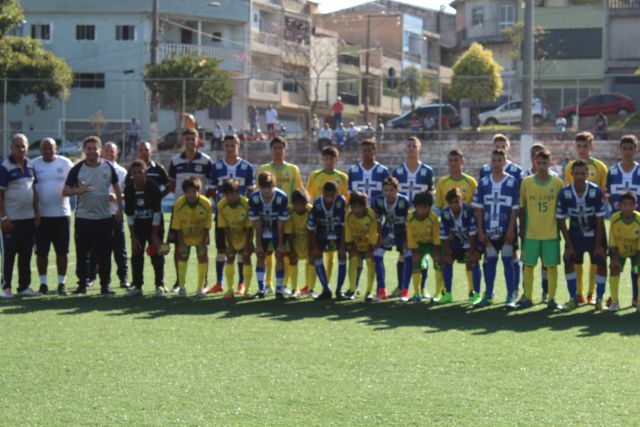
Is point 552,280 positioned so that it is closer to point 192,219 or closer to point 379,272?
point 379,272

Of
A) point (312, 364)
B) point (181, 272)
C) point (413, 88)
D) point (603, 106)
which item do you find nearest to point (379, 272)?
point (181, 272)

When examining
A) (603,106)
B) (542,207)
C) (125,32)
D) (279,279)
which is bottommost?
(279,279)

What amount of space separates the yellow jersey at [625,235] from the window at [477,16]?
2208 inches

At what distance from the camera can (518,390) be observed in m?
7.89

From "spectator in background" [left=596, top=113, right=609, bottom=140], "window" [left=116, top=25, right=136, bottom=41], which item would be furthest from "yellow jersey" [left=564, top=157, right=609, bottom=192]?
"window" [left=116, top=25, right=136, bottom=41]

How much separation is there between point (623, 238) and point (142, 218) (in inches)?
222

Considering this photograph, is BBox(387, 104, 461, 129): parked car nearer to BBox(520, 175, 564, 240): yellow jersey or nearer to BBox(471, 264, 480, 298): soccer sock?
BBox(471, 264, 480, 298): soccer sock

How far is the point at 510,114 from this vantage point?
127 ft

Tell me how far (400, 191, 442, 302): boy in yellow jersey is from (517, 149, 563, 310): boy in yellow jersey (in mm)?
1045

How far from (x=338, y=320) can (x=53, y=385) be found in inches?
157

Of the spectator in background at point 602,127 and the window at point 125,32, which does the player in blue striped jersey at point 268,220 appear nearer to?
the spectator in background at point 602,127

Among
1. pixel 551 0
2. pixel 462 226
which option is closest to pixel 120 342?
pixel 462 226

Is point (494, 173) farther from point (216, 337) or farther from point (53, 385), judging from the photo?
point (53, 385)

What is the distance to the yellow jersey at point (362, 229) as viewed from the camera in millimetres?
13117
